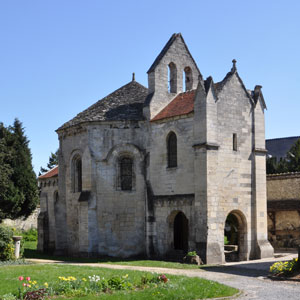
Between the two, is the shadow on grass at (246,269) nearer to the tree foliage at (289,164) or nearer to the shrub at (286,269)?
the shrub at (286,269)

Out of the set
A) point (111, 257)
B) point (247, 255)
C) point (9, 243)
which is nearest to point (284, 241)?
point (247, 255)

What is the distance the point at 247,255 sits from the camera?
25.7 metres

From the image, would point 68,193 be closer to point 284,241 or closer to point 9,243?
point 9,243

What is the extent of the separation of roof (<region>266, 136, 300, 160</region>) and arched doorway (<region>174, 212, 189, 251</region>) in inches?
1304

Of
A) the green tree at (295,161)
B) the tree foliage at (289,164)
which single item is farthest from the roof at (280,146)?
the green tree at (295,161)

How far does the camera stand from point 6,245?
23.5 meters

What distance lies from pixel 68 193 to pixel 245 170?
11.1m

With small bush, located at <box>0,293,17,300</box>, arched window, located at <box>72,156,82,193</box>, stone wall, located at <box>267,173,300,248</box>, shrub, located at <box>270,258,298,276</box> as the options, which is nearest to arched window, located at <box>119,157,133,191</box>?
arched window, located at <box>72,156,82,193</box>

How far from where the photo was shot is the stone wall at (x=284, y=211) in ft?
97.5

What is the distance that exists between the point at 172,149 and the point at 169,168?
3.58 feet

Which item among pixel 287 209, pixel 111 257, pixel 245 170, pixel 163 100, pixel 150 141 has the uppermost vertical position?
pixel 163 100

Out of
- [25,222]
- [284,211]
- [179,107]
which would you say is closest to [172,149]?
[179,107]

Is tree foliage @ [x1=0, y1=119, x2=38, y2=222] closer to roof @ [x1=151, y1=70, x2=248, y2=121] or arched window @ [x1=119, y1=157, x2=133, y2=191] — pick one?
arched window @ [x1=119, y1=157, x2=133, y2=191]

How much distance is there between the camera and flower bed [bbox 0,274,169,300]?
1307 cm
